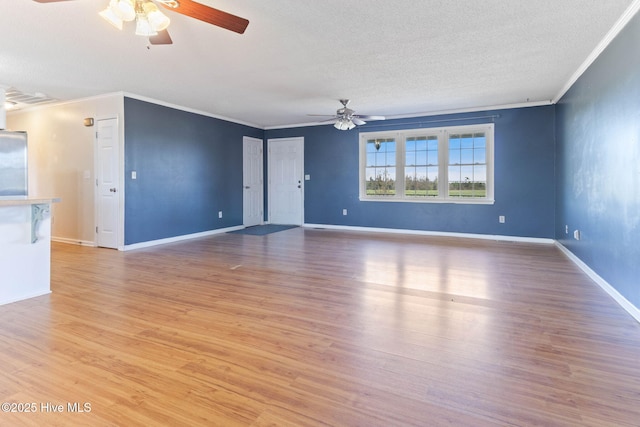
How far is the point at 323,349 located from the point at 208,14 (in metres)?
2.25

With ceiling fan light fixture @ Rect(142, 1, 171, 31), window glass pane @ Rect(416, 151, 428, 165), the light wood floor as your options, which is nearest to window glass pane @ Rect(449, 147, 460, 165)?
window glass pane @ Rect(416, 151, 428, 165)

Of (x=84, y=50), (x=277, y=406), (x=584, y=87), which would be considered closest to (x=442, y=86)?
(x=584, y=87)

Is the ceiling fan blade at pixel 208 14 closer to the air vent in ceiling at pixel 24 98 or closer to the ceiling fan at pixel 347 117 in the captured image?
the ceiling fan at pixel 347 117

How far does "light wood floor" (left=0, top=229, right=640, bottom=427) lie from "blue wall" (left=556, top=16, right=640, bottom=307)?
35 cm

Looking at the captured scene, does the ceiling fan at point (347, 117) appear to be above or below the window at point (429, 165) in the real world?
above

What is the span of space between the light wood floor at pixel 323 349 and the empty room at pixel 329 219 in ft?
0.06

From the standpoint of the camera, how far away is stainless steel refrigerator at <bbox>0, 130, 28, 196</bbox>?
12.1 ft

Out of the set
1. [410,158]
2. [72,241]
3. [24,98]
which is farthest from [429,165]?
[24,98]

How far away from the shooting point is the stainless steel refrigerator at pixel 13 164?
369 cm

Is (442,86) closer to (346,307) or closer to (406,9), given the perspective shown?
(406,9)

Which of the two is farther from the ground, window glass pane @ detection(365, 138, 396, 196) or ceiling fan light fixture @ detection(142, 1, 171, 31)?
ceiling fan light fixture @ detection(142, 1, 171, 31)

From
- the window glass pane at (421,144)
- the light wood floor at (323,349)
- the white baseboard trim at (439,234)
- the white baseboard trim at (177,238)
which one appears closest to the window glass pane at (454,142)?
the window glass pane at (421,144)

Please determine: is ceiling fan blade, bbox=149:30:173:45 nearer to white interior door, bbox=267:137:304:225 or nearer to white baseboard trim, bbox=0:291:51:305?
white baseboard trim, bbox=0:291:51:305

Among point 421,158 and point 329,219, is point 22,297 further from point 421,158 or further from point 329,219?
point 421,158
